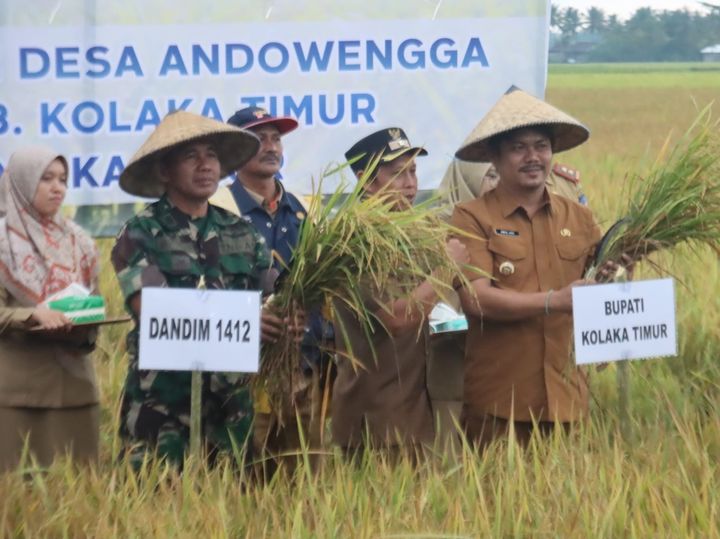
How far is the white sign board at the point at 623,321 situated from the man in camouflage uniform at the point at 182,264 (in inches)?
36.5

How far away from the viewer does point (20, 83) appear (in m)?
7.30

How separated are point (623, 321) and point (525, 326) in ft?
1.06

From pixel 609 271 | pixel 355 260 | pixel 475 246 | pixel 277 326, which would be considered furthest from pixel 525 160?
pixel 277 326

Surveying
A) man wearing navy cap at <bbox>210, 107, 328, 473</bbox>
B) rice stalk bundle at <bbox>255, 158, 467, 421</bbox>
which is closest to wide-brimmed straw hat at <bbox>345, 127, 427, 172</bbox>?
man wearing navy cap at <bbox>210, 107, 328, 473</bbox>

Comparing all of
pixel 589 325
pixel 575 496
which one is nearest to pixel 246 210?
pixel 589 325

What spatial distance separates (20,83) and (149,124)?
54 cm

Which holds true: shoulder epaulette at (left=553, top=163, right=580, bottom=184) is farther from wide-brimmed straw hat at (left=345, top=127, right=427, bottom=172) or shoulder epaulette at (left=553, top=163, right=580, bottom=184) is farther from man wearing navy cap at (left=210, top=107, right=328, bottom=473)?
man wearing navy cap at (left=210, top=107, right=328, bottom=473)

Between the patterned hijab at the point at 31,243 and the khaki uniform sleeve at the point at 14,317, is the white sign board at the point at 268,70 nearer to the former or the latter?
the patterned hijab at the point at 31,243

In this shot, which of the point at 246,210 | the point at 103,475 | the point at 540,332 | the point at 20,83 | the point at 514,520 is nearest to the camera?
the point at 514,520

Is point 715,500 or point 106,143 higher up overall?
point 106,143

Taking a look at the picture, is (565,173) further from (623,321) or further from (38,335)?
(38,335)

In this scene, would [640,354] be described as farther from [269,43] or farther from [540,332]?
[269,43]

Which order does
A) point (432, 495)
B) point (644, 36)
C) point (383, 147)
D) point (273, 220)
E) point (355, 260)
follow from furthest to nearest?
point (644, 36)
point (273, 220)
point (383, 147)
point (355, 260)
point (432, 495)

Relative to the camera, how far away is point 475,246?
5.26 meters
